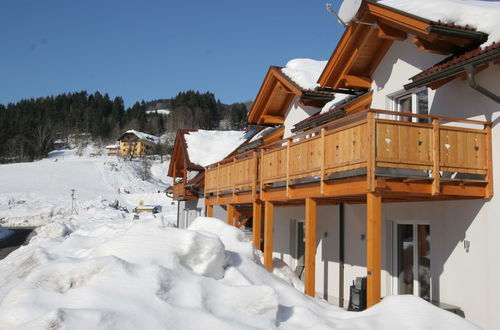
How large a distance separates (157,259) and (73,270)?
1.14m

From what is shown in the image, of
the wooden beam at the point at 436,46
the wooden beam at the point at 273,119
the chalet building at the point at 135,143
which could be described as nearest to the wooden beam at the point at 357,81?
the wooden beam at the point at 436,46

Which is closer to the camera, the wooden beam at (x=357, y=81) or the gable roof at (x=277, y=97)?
the wooden beam at (x=357, y=81)

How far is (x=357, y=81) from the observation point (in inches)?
504

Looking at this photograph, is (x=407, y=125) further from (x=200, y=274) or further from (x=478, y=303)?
(x=200, y=274)

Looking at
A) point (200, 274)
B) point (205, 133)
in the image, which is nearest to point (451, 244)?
point (200, 274)

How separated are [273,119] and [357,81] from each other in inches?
265

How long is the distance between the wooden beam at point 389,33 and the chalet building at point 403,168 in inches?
0.9

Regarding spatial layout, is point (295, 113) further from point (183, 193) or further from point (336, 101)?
point (183, 193)

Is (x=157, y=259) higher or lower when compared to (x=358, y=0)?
lower

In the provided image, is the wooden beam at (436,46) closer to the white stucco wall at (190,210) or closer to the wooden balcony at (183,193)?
the white stucco wall at (190,210)

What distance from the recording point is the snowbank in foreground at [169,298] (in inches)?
196

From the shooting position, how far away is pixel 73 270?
5766mm

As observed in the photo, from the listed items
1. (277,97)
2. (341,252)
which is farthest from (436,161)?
(277,97)

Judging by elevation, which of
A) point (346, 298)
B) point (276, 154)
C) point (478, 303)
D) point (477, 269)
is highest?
point (276, 154)
